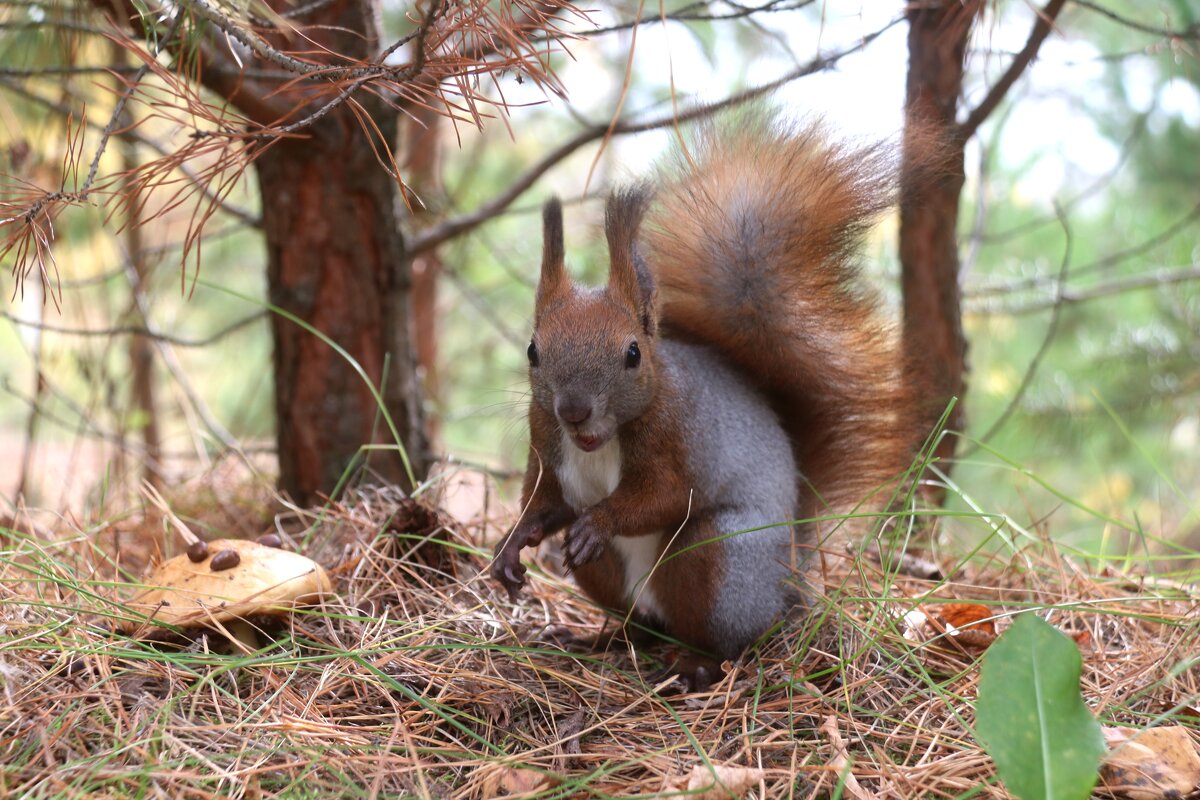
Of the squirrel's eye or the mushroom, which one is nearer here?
the mushroom

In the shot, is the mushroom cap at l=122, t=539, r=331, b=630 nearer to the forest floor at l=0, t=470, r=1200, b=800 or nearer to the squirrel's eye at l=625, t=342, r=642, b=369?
the forest floor at l=0, t=470, r=1200, b=800

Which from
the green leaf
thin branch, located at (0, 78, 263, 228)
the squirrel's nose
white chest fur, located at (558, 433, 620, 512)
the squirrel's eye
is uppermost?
thin branch, located at (0, 78, 263, 228)

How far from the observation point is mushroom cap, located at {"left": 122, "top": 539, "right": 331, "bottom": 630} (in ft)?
5.34

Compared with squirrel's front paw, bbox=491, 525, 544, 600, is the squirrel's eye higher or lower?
higher

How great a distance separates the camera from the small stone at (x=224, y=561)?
168cm

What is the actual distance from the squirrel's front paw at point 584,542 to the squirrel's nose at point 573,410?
0.71 feet

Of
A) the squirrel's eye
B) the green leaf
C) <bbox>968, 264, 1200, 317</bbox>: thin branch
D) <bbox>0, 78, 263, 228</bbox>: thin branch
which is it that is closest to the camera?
the green leaf

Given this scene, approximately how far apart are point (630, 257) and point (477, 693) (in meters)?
0.86

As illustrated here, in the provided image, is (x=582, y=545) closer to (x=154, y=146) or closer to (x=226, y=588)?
(x=226, y=588)

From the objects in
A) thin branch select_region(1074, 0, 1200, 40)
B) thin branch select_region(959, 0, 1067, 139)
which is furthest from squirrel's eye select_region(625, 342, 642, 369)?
thin branch select_region(1074, 0, 1200, 40)

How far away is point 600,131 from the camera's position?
8.07ft

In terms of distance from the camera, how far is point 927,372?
7.62 feet

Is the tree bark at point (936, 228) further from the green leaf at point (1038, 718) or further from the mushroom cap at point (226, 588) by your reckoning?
the mushroom cap at point (226, 588)

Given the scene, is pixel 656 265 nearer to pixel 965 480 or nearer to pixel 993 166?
pixel 993 166
